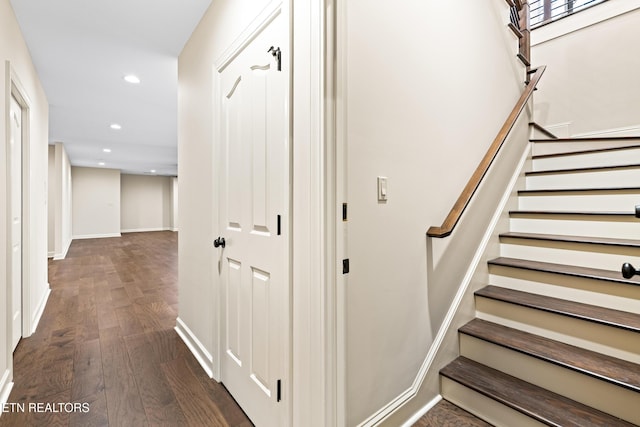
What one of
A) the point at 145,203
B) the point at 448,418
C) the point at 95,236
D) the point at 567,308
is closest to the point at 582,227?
the point at 567,308

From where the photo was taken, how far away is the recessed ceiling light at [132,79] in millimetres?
3014

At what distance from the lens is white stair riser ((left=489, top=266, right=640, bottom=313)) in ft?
4.97

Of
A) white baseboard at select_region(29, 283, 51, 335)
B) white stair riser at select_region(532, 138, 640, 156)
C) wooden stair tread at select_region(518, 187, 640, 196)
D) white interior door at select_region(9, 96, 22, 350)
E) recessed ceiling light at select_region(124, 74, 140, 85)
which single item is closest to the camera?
wooden stair tread at select_region(518, 187, 640, 196)

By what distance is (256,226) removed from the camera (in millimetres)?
1478

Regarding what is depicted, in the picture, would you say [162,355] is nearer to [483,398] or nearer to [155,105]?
[483,398]

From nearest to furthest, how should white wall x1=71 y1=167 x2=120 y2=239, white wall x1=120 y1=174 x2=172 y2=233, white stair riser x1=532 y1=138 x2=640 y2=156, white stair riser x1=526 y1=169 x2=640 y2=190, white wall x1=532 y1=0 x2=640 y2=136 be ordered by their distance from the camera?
white stair riser x1=526 y1=169 x2=640 y2=190, white stair riser x1=532 y1=138 x2=640 y2=156, white wall x1=532 y1=0 x2=640 y2=136, white wall x1=71 y1=167 x2=120 y2=239, white wall x1=120 y1=174 x2=172 y2=233

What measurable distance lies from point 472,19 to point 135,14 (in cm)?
234

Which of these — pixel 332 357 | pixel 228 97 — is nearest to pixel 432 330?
pixel 332 357

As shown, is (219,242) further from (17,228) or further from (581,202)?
(581,202)

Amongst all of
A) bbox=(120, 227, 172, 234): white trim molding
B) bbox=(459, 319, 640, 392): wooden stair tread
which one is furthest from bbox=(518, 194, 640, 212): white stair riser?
bbox=(120, 227, 172, 234): white trim molding

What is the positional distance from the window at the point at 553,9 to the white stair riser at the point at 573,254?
3411 mm

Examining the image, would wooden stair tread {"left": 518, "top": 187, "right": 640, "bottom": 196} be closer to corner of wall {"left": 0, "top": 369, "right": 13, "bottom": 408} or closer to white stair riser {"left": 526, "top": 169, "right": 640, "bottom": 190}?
white stair riser {"left": 526, "top": 169, "right": 640, "bottom": 190}

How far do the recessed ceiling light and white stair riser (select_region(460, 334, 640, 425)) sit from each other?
12.5 feet

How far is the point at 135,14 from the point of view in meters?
2.06
